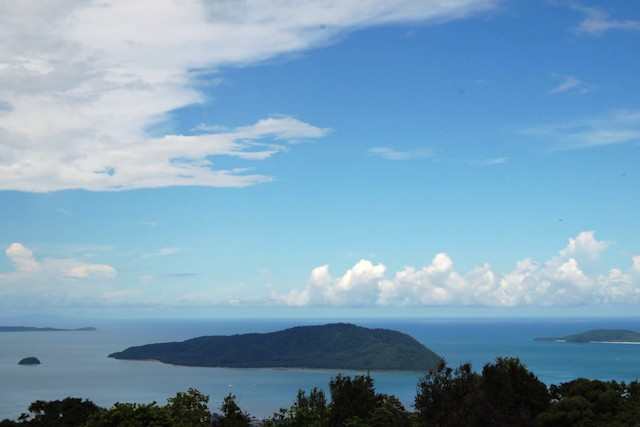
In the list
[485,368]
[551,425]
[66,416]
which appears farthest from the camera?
[66,416]

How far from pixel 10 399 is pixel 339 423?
160 metres

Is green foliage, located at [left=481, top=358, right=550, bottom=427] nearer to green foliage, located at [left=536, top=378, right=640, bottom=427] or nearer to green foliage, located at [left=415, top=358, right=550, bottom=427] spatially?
green foliage, located at [left=415, top=358, right=550, bottom=427]

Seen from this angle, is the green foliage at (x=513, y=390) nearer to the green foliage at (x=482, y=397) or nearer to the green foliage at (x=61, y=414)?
the green foliage at (x=482, y=397)

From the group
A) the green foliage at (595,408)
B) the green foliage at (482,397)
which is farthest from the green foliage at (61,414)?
the green foliage at (595,408)

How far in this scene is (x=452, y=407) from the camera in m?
45.3

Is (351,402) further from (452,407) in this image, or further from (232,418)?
(232,418)

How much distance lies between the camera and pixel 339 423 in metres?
50.5

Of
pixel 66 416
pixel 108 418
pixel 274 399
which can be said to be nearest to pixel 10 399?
pixel 274 399

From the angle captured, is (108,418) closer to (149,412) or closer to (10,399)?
(149,412)

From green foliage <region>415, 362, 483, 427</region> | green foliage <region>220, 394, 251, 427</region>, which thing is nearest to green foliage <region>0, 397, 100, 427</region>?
green foliage <region>220, 394, 251, 427</region>

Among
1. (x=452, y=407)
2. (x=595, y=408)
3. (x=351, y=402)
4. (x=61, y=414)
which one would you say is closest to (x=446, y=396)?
(x=452, y=407)

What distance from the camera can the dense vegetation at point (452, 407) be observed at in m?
42.8

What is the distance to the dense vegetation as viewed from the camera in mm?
42844

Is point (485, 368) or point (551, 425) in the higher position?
point (485, 368)
